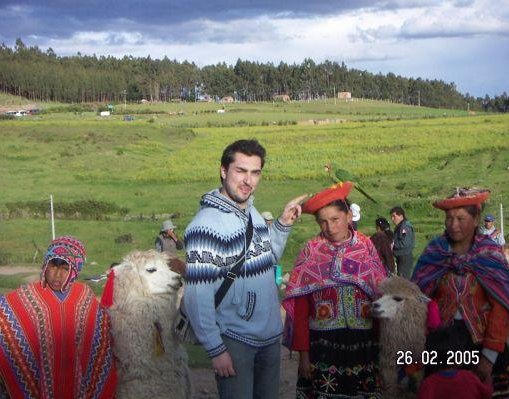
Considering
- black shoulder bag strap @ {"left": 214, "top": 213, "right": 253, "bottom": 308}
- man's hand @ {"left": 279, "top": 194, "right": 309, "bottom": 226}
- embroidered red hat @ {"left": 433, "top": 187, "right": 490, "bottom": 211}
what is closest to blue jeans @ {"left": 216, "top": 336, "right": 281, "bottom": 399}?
black shoulder bag strap @ {"left": 214, "top": 213, "right": 253, "bottom": 308}

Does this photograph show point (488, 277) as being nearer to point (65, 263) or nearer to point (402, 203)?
point (65, 263)

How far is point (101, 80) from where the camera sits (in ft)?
386

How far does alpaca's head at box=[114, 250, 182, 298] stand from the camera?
422 cm

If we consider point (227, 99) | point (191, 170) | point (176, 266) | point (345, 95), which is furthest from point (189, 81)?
point (176, 266)

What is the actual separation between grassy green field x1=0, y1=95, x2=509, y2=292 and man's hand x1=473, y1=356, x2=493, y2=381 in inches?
303

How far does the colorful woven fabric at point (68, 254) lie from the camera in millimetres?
3713

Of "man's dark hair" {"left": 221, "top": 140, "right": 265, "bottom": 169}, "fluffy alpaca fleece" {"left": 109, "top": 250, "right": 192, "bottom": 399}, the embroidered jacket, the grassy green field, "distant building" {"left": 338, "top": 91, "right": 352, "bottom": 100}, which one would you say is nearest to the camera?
the embroidered jacket

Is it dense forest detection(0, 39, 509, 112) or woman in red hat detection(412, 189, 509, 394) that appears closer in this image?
woman in red hat detection(412, 189, 509, 394)

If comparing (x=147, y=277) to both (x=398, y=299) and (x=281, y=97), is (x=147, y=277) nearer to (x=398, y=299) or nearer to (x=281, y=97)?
(x=398, y=299)

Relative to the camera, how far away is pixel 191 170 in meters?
34.9

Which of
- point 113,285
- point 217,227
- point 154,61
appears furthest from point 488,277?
point 154,61

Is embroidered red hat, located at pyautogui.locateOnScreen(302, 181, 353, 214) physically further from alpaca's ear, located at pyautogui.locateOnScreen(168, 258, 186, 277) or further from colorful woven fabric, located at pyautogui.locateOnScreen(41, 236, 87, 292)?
colorful woven fabric, located at pyautogui.locateOnScreen(41, 236, 87, 292)

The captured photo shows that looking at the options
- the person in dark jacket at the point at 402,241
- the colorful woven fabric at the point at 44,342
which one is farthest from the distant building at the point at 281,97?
the colorful woven fabric at the point at 44,342

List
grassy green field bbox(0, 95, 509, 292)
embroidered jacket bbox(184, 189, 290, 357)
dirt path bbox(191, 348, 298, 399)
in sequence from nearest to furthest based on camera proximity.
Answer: embroidered jacket bbox(184, 189, 290, 357)
dirt path bbox(191, 348, 298, 399)
grassy green field bbox(0, 95, 509, 292)
